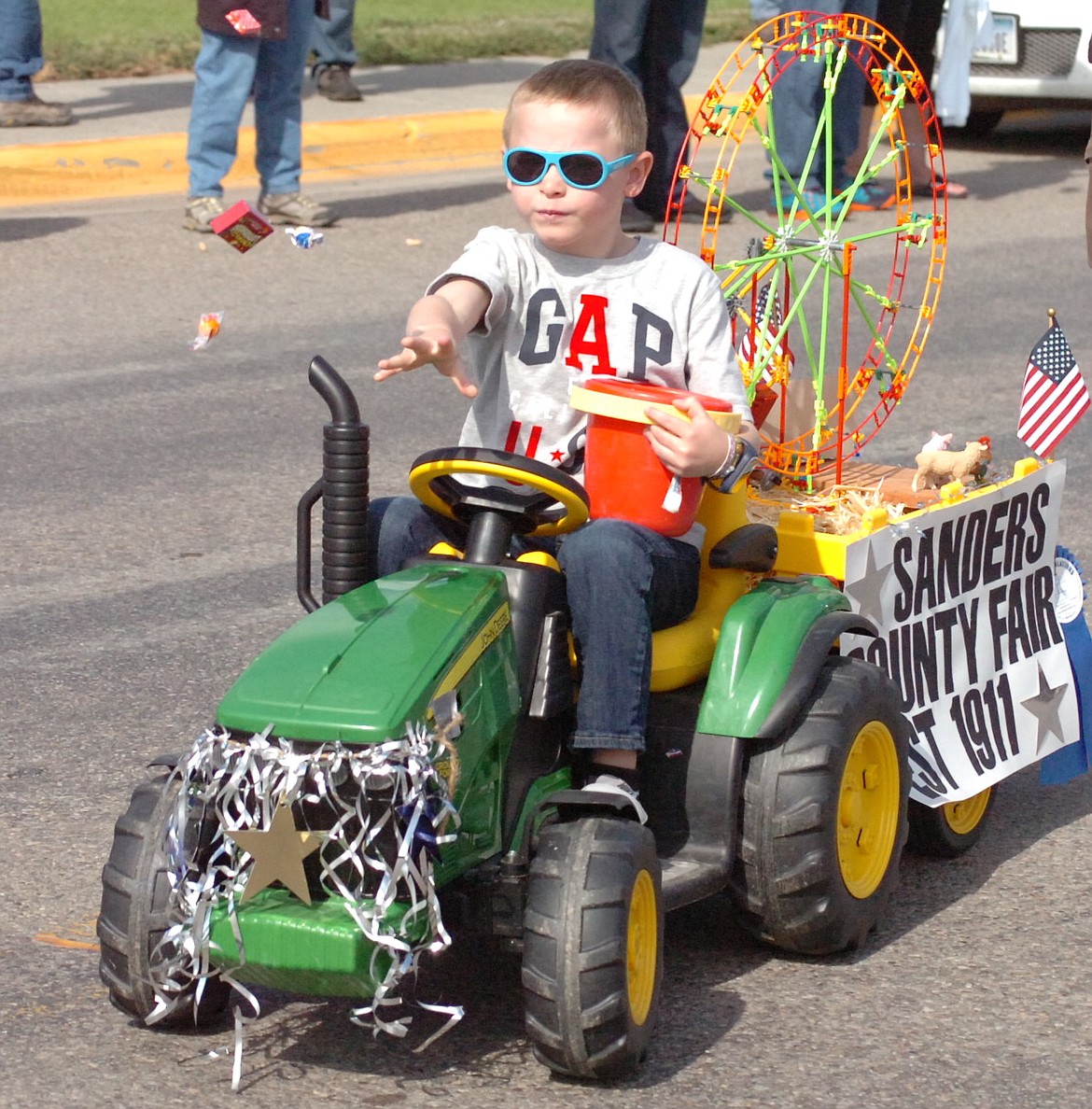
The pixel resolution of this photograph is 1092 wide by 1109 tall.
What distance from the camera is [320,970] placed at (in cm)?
266

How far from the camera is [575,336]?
11.3 feet

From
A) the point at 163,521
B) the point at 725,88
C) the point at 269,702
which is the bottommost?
the point at 163,521

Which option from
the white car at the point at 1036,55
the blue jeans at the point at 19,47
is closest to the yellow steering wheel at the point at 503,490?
the blue jeans at the point at 19,47

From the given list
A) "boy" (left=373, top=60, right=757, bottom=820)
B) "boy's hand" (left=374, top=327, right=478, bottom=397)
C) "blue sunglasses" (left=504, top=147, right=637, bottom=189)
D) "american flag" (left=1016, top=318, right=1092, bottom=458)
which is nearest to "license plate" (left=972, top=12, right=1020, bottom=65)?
"american flag" (left=1016, top=318, right=1092, bottom=458)

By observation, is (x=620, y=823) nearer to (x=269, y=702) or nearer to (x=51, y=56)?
(x=269, y=702)

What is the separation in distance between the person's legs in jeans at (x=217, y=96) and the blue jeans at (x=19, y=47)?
2041 millimetres

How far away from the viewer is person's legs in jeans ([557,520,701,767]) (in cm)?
306

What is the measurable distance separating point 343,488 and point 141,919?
76cm

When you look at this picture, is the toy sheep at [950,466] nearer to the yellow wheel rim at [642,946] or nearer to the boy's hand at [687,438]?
the boy's hand at [687,438]

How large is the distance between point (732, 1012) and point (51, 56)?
449 inches

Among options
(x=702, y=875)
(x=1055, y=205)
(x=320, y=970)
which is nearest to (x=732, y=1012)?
(x=702, y=875)

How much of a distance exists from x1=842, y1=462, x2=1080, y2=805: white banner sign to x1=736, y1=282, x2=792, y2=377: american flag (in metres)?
0.45

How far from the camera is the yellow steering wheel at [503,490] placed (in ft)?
9.99

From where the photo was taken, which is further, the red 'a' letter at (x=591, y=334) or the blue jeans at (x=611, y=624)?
the red 'a' letter at (x=591, y=334)
